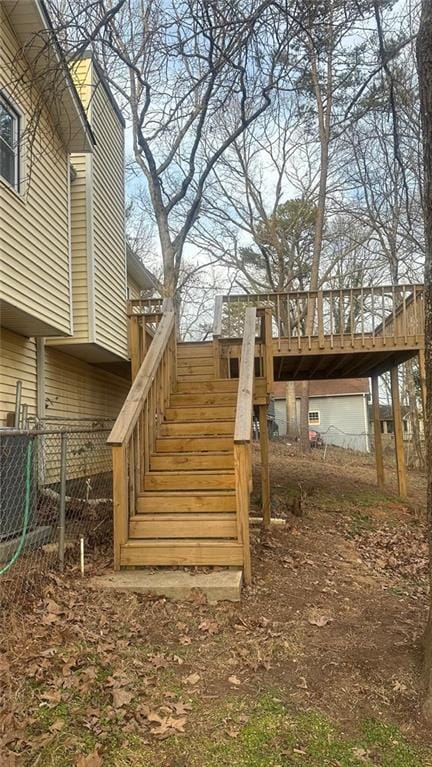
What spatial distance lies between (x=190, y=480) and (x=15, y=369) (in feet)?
10.5

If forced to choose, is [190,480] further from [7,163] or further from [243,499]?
[7,163]

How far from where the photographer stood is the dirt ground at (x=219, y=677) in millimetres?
2441

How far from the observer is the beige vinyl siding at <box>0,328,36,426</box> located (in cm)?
693

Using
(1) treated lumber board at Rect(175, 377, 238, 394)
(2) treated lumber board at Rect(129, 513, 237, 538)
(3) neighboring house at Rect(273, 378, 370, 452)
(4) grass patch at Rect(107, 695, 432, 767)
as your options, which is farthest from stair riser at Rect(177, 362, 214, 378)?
(3) neighboring house at Rect(273, 378, 370, 452)

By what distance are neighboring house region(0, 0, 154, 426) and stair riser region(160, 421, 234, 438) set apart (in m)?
2.16

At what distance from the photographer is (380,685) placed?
2.93 metres

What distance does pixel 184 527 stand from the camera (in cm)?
484

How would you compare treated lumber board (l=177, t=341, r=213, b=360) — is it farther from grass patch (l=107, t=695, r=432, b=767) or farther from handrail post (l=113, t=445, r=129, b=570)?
grass patch (l=107, t=695, r=432, b=767)

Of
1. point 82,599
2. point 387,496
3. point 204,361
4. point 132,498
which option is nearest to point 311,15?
point 132,498

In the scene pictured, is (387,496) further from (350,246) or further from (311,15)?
(350,246)

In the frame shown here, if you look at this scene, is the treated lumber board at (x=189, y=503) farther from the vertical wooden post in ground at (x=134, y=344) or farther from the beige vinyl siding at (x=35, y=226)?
the vertical wooden post in ground at (x=134, y=344)

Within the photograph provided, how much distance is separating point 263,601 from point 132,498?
5.26 ft

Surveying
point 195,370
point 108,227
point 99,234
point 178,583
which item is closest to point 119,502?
point 178,583

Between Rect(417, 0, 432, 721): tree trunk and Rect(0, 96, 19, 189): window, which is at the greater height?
Rect(0, 96, 19, 189): window
